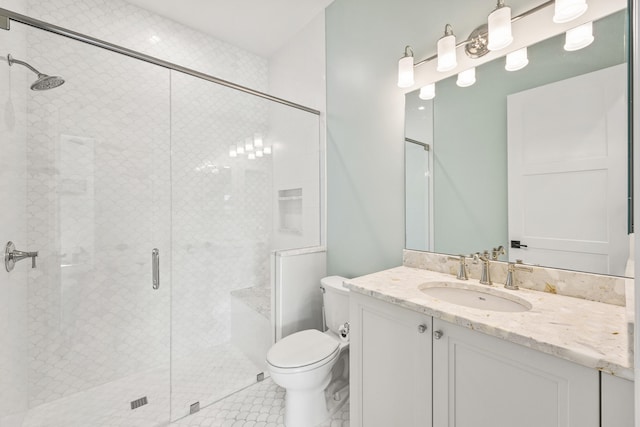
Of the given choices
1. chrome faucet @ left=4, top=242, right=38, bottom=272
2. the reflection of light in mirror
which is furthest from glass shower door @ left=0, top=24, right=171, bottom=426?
the reflection of light in mirror

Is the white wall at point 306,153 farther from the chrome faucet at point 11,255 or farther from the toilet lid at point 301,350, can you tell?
the chrome faucet at point 11,255

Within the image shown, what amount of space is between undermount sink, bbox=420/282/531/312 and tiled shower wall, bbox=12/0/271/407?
1.45m

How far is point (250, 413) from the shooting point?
63.2 inches

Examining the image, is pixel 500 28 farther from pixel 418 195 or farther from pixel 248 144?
pixel 248 144

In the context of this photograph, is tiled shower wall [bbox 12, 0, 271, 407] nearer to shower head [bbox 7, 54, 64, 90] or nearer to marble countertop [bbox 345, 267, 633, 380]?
shower head [bbox 7, 54, 64, 90]

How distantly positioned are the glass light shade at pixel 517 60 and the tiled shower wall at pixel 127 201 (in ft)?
5.62

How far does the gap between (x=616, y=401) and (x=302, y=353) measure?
119 centimetres

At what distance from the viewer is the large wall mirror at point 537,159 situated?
3.21 feet

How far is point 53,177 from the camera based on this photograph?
1.56 m

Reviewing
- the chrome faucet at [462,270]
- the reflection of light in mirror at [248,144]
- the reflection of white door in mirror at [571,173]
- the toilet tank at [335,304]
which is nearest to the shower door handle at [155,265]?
the reflection of light in mirror at [248,144]

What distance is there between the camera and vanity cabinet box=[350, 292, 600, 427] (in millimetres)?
695

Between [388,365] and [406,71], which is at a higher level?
[406,71]

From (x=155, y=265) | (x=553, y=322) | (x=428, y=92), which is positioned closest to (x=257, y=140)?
(x=155, y=265)

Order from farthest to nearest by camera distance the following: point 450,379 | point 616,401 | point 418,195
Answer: point 418,195 → point 450,379 → point 616,401
